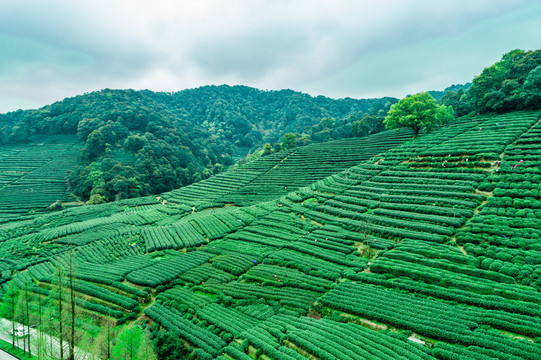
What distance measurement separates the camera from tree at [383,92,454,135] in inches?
2527

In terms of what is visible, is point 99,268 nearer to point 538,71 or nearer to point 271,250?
point 271,250

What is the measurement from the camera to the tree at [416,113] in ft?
211

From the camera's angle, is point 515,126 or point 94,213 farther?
point 94,213

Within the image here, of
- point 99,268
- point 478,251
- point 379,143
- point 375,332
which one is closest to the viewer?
point 375,332

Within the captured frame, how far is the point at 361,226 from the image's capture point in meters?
36.7

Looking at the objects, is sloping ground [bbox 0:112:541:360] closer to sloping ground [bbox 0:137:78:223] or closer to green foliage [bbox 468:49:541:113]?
green foliage [bbox 468:49:541:113]

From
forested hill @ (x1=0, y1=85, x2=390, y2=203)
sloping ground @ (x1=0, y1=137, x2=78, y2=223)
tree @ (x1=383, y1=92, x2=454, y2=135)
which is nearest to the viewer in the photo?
tree @ (x1=383, y1=92, x2=454, y2=135)

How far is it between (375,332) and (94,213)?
217 ft

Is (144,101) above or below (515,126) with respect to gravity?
above

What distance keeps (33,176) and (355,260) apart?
103 metres

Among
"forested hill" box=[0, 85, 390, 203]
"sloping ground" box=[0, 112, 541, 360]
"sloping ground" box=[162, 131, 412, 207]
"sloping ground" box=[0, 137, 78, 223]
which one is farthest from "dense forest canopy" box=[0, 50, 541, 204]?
"sloping ground" box=[162, 131, 412, 207]

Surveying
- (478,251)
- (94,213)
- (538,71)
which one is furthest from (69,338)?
(538,71)

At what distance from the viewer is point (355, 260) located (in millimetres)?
30172

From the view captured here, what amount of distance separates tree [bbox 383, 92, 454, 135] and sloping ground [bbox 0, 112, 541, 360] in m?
7.16
